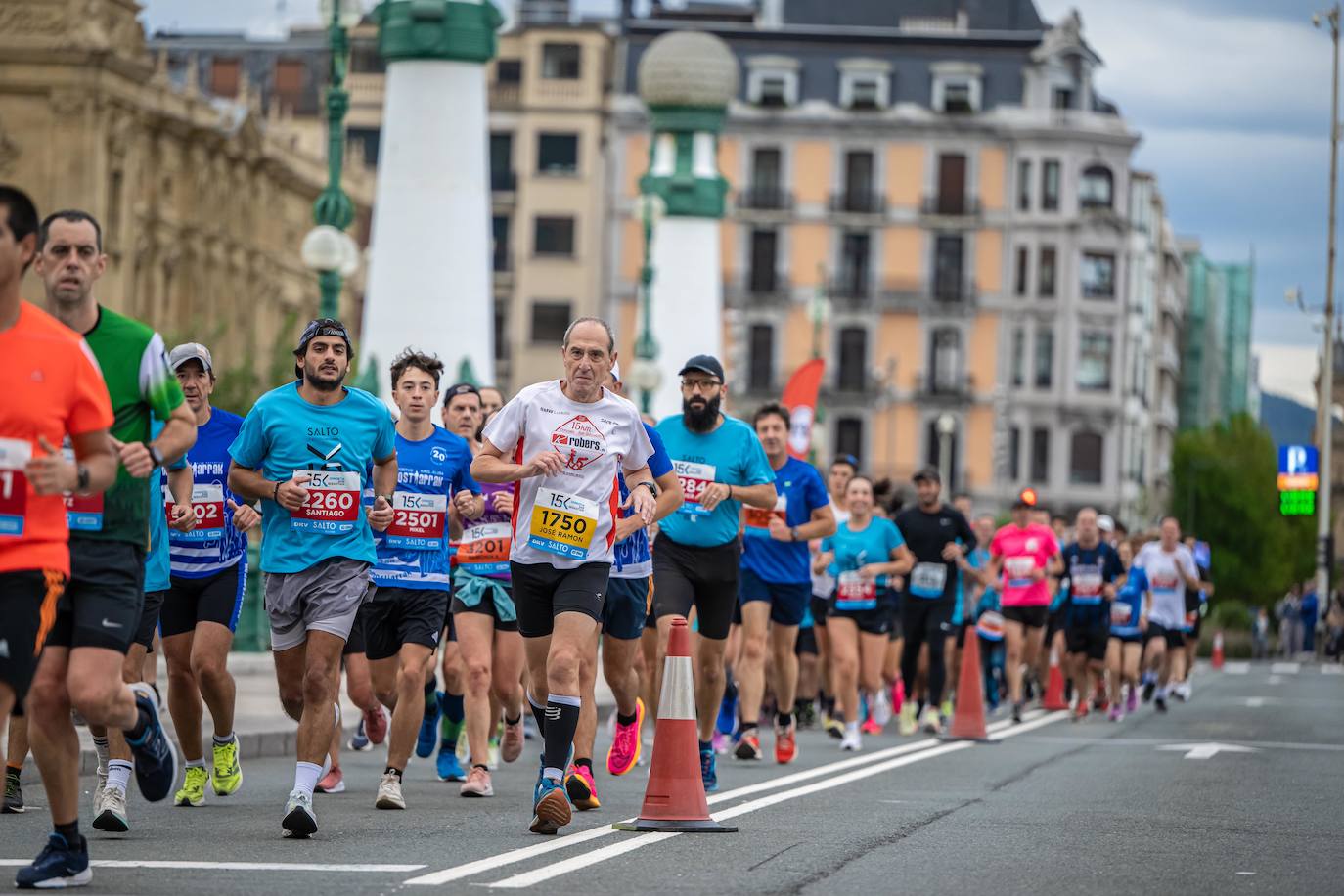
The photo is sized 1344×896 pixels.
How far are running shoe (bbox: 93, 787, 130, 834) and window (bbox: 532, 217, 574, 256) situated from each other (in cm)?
8259

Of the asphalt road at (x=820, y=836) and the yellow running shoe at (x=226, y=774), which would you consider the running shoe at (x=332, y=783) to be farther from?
the yellow running shoe at (x=226, y=774)

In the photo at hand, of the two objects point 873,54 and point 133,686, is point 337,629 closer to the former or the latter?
point 133,686

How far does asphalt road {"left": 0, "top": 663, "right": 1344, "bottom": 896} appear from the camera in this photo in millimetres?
9617

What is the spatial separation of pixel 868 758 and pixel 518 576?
648 cm

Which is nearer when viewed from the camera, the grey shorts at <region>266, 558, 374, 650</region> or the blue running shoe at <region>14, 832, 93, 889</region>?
the blue running shoe at <region>14, 832, 93, 889</region>

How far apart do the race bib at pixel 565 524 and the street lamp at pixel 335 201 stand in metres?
14.3

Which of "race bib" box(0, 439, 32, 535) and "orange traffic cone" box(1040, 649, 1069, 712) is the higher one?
"race bib" box(0, 439, 32, 535)

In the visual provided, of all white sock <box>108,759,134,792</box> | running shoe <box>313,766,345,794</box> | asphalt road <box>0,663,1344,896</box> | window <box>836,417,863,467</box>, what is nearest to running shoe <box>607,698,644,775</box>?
asphalt road <box>0,663,1344,896</box>

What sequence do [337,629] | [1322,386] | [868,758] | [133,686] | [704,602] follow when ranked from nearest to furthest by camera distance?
[133,686] < [337,629] < [704,602] < [868,758] < [1322,386]

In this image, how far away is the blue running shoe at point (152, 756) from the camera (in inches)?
370

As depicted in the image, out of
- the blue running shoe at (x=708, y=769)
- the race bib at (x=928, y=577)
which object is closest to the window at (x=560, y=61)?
the race bib at (x=928, y=577)

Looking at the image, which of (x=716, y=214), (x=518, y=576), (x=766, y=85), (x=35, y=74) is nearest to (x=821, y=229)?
(x=766, y=85)

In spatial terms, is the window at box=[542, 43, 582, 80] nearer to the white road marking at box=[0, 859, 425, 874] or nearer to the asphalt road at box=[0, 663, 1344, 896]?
the asphalt road at box=[0, 663, 1344, 896]

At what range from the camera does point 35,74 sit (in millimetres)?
54219
